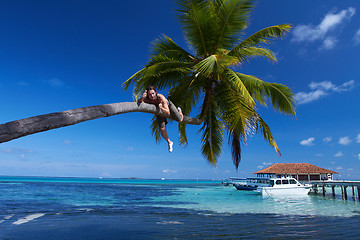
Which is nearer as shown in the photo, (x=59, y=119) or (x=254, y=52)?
(x=59, y=119)

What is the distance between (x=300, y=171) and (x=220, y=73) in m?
43.2

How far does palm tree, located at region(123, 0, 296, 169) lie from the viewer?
26.7ft

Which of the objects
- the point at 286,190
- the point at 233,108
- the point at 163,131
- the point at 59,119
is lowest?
the point at 286,190

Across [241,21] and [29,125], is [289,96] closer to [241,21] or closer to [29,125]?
[241,21]

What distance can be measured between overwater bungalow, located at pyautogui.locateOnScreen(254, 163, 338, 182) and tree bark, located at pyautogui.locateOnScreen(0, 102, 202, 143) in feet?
148

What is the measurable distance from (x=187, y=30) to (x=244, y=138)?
4089 millimetres

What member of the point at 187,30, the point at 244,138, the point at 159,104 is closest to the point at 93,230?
the point at 244,138

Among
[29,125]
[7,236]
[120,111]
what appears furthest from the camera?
[7,236]

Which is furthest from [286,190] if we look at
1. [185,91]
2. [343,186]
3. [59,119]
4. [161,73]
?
[59,119]

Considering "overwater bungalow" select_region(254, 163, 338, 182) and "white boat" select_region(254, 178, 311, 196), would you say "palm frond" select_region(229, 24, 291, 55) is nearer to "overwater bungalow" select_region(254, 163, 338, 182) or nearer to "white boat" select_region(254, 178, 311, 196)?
"white boat" select_region(254, 178, 311, 196)

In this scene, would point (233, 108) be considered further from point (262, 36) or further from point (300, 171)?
point (300, 171)

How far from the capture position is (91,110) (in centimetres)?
380

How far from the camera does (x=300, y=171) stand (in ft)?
147

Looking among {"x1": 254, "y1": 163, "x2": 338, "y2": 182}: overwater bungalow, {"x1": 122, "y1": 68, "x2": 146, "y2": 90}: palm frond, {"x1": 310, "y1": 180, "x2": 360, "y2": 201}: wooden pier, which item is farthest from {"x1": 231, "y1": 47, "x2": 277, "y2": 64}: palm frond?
{"x1": 254, "y1": 163, "x2": 338, "y2": 182}: overwater bungalow
